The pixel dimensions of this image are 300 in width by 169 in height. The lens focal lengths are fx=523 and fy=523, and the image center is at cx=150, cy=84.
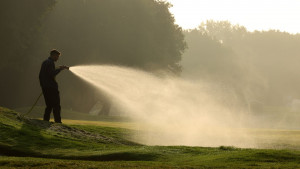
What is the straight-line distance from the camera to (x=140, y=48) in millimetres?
59625

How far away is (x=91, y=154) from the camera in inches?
502

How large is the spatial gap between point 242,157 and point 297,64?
138m

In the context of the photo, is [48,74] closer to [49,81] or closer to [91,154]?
[49,81]

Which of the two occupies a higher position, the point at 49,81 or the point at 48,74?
the point at 48,74

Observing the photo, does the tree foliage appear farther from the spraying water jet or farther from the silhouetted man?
the silhouetted man

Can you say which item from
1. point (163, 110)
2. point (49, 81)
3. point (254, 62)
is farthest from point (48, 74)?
point (254, 62)

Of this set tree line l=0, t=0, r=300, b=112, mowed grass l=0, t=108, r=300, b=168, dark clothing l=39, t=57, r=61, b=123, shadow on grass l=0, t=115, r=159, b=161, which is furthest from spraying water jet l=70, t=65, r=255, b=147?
mowed grass l=0, t=108, r=300, b=168

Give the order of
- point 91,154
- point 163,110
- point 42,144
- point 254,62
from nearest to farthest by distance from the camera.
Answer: point 91,154
point 42,144
point 163,110
point 254,62

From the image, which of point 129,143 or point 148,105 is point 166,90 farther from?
point 129,143

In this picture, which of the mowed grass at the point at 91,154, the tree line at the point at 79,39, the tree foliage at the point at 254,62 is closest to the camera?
the mowed grass at the point at 91,154

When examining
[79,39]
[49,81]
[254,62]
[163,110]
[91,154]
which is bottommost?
[91,154]

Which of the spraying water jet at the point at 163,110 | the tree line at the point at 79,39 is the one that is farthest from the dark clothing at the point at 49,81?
the tree line at the point at 79,39

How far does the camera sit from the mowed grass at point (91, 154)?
35.8 feet

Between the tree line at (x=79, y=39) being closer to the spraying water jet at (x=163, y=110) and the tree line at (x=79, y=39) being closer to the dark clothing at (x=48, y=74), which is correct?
the spraying water jet at (x=163, y=110)
